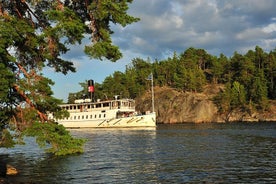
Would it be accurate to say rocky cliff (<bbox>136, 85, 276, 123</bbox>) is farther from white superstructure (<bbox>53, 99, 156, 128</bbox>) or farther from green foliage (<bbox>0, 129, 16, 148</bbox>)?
green foliage (<bbox>0, 129, 16, 148</bbox>)

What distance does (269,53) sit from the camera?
376ft

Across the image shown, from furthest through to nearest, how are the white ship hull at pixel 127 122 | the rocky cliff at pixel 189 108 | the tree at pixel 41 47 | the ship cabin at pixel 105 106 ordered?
the rocky cliff at pixel 189 108 → the ship cabin at pixel 105 106 → the white ship hull at pixel 127 122 → the tree at pixel 41 47

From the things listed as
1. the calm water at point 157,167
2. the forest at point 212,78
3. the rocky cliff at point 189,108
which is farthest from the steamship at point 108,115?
the calm water at point 157,167

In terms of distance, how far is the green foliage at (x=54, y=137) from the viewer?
63.9ft

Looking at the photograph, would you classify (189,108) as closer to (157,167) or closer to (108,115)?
(108,115)

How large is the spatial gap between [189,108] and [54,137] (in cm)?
8979

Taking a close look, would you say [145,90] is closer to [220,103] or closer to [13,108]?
[220,103]

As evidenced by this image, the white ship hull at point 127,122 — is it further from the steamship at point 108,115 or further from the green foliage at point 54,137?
the green foliage at point 54,137

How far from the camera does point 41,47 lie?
20359 mm

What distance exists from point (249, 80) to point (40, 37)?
326 feet

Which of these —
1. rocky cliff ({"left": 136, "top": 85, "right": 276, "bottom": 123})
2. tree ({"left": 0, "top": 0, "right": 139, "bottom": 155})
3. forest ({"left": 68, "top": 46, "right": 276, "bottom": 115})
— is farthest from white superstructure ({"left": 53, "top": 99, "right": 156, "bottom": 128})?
tree ({"left": 0, "top": 0, "right": 139, "bottom": 155})

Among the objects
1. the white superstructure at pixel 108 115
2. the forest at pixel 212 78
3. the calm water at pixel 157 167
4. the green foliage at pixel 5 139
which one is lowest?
the calm water at pixel 157 167

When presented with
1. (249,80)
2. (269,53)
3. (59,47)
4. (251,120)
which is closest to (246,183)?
(59,47)

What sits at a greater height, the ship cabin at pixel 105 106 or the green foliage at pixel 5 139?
the ship cabin at pixel 105 106
